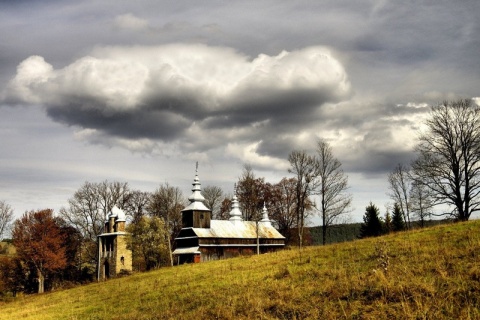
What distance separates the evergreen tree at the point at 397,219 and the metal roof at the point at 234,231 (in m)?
17.9

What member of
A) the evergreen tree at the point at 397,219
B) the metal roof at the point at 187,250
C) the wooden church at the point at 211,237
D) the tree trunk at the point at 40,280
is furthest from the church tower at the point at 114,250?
the evergreen tree at the point at 397,219

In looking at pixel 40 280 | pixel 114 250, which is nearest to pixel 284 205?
pixel 114 250

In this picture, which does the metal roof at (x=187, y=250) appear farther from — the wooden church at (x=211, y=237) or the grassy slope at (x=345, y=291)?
the grassy slope at (x=345, y=291)

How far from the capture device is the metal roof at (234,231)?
169 ft

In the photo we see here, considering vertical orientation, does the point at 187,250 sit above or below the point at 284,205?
below

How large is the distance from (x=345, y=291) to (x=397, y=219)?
53088 millimetres

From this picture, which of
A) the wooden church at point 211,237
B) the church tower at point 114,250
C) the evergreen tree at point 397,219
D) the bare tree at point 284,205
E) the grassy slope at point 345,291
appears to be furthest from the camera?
the bare tree at point 284,205

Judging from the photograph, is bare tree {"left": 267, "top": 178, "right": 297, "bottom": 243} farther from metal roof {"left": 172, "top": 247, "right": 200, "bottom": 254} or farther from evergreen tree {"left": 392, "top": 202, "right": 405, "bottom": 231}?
metal roof {"left": 172, "top": 247, "right": 200, "bottom": 254}

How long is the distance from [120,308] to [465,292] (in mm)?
13491

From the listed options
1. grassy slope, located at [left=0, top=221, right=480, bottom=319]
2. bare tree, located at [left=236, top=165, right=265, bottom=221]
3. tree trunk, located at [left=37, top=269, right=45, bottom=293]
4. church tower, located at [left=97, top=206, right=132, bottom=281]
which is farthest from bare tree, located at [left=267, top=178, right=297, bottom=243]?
grassy slope, located at [left=0, top=221, right=480, bottom=319]

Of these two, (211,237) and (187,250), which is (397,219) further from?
(187,250)

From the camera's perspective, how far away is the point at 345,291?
11.0 metres

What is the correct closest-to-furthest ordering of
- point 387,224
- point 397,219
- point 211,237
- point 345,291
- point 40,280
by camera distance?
point 345,291 < point 40,280 < point 211,237 < point 397,219 < point 387,224

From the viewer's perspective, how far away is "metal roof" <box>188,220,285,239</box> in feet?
169
